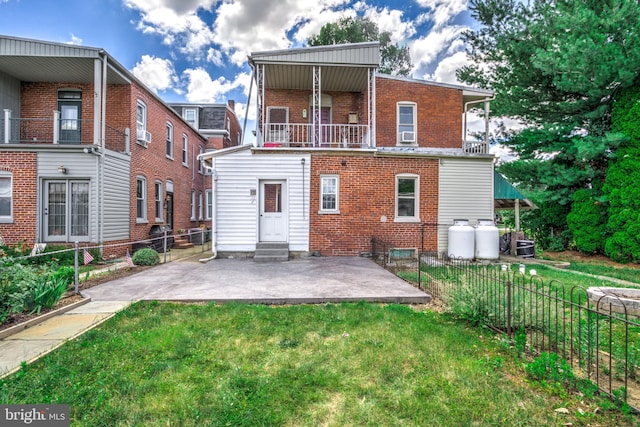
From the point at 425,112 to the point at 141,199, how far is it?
12580mm

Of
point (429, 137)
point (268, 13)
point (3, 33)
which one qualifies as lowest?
point (429, 137)

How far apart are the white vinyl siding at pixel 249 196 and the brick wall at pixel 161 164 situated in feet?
15.4

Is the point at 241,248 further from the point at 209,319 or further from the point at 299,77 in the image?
the point at 299,77

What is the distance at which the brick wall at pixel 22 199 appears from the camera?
973 centimetres

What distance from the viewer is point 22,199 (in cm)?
976

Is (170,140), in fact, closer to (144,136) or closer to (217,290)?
(144,136)

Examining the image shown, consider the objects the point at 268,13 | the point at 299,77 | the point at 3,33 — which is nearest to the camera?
the point at 3,33

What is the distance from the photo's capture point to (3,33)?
9492 millimetres

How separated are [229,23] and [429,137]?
1110cm

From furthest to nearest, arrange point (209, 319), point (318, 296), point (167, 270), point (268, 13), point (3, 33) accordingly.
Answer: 1. point (268, 13)
2. point (3, 33)
3. point (167, 270)
4. point (318, 296)
5. point (209, 319)

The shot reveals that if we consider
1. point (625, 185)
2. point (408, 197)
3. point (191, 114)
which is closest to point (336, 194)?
point (408, 197)

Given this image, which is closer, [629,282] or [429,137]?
[629,282]

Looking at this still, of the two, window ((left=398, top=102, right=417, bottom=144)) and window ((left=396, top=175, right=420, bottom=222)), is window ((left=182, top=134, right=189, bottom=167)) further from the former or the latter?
window ((left=396, top=175, right=420, bottom=222))

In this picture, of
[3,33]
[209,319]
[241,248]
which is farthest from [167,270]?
[3,33]
